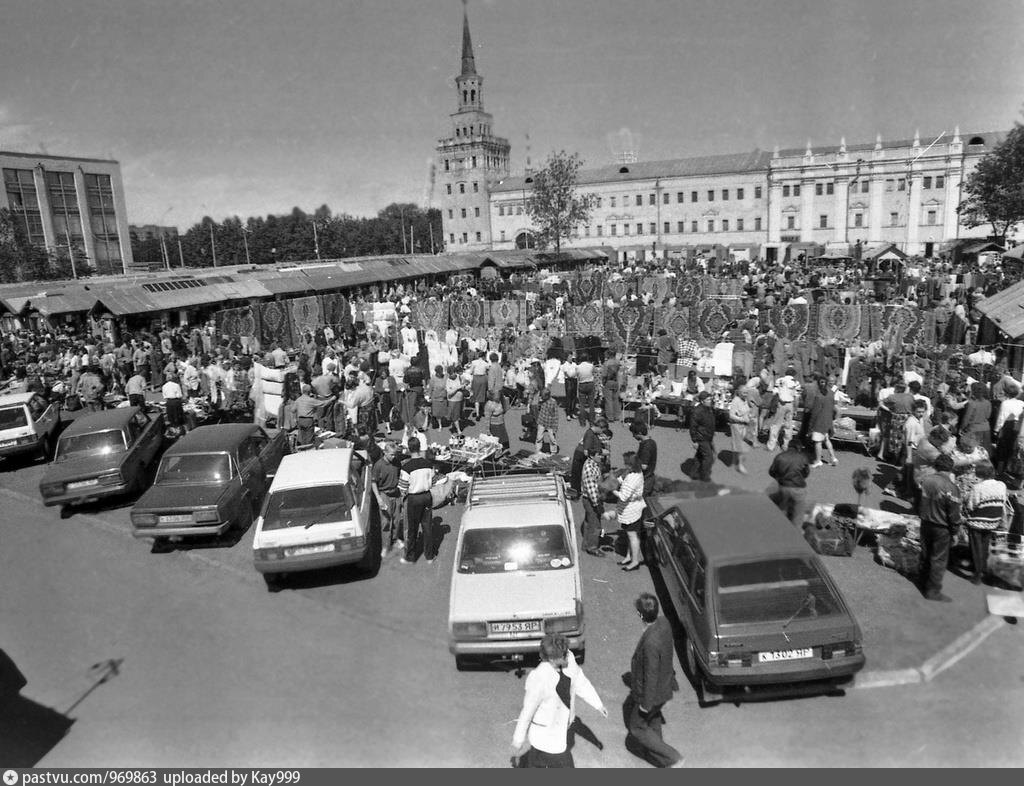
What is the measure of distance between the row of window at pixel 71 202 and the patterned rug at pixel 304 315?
6484mm

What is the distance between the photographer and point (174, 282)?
28438mm

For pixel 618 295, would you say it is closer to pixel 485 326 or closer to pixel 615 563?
pixel 485 326

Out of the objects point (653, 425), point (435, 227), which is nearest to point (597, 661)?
point (653, 425)

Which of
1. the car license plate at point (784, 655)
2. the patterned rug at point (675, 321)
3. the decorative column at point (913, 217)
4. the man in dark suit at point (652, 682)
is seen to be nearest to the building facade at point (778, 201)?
the decorative column at point (913, 217)

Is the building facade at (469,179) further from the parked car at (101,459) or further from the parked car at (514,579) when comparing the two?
the parked car at (514,579)

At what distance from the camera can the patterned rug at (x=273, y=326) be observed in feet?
84.5

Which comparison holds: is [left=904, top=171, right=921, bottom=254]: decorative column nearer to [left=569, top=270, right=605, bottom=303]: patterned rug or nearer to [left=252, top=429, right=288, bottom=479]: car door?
[left=569, top=270, right=605, bottom=303]: patterned rug

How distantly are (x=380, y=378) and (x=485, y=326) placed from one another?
10.8 m

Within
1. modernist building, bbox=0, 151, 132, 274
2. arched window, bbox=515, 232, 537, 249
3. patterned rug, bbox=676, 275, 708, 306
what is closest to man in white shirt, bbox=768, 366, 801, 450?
modernist building, bbox=0, 151, 132, 274

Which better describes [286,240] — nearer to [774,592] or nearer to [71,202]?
[71,202]

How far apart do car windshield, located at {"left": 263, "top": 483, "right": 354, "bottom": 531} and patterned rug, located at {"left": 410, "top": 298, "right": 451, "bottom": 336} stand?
55.4 ft

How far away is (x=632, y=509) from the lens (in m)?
8.26

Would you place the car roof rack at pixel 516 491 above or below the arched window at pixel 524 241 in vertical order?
below

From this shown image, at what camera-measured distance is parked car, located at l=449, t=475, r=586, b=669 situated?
644 centimetres
